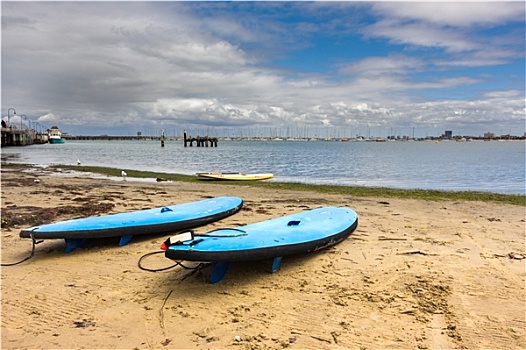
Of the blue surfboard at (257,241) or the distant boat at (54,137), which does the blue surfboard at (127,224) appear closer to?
the blue surfboard at (257,241)

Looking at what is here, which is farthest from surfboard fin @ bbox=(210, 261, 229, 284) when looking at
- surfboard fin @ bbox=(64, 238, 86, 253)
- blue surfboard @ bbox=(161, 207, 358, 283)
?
surfboard fin @ bbox=(64, 238, 86, 253)

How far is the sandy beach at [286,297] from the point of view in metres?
3.55

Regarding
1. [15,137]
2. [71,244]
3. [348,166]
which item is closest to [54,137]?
[15,137]

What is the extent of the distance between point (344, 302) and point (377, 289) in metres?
0.60

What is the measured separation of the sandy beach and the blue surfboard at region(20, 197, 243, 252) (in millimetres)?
214

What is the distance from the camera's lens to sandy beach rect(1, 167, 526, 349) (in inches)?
140

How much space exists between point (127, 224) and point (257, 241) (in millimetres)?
2538

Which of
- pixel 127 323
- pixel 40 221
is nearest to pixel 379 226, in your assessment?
pixel 127 323

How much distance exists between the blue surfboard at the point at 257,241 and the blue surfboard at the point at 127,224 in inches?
70.5

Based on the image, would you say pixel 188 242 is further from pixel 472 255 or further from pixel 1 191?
pixel 1 191

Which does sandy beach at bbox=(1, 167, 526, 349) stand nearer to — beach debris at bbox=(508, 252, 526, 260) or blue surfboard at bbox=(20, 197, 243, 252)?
beach debris at bbox=(508, 252, 526, 260)

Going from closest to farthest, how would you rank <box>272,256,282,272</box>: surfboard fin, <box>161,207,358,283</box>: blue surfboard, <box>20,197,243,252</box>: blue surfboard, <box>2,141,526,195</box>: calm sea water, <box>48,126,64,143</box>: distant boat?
<box>161,207,358,283</box>: blue surfboard
<box>272,256,282,272</box>: surfboard fin
<box>20,197,243,252</box>: blue surfboard
<box>2,141,526,195</box>: calm sea water
<box>48,126,64,143</box>: distant boat

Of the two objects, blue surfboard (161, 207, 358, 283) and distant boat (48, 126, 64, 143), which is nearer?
blue surfboard (161, 207, 358, 283)

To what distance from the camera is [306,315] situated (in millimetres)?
3980
